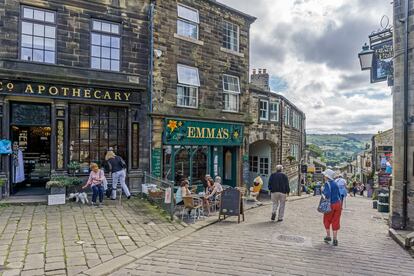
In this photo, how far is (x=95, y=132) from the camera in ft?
37.8

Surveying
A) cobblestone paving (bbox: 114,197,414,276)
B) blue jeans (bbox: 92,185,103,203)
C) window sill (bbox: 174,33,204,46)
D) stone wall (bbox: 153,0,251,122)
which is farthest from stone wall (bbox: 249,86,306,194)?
blue jeans (bbox: 92,185,103,203)

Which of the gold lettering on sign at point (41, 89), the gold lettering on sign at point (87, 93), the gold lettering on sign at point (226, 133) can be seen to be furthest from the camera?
the gold lettering on sign at point (226, 133)

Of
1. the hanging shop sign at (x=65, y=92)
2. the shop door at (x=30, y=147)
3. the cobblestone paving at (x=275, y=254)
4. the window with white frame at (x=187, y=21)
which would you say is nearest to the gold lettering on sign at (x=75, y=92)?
the hanging shop sign at (x=65, y=92)

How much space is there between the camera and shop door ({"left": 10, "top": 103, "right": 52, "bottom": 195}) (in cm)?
1044

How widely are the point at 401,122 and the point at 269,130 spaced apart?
10.9 m

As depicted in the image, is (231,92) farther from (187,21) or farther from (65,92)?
(65,92)

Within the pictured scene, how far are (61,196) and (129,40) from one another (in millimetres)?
6313

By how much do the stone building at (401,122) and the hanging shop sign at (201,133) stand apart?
24.6 ft

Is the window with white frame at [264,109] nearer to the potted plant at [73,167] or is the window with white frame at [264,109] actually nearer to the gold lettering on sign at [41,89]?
the potted plant at [73,167]

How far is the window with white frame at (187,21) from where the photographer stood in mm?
13531

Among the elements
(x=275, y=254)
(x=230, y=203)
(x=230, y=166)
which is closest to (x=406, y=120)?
(x=230, y=203)

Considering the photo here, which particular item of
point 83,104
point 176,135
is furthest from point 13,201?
point 176,135

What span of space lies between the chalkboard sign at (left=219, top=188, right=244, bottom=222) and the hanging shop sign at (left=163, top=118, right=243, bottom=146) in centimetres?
418

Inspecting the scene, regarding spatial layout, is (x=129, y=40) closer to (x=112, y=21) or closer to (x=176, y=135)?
(x=112, y=21)
